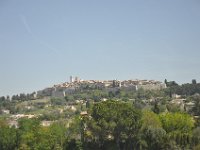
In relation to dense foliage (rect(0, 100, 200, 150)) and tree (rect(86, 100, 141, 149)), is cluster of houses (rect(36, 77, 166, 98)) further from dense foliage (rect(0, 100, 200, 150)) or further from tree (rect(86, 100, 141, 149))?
tree (rect(86, 100, 141, 149))

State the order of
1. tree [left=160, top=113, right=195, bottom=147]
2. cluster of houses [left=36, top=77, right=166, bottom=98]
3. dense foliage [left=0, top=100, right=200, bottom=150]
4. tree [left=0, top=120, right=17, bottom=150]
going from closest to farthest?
dense foliage [left=0, top=100, right=200, bottom=150], tree [left=160, top=113, right=195, bottom=147], tree [left=0, top=120, right=17, bottom=150], cluster of houses [left=36, top=77, right=166, bottom=98]

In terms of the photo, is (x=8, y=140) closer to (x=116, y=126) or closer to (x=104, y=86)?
(x=116, y=126)

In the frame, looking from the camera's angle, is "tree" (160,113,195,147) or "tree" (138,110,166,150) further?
"tree" (160,113,195,147)

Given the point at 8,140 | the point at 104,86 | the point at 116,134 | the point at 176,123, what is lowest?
the point at 8,140

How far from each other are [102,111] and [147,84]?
96522mm

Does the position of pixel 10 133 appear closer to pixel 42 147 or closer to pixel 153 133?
pixel 42 147

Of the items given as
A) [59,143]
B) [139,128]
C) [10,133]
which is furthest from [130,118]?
[10,133]

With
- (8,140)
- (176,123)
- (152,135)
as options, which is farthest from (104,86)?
(152,135)

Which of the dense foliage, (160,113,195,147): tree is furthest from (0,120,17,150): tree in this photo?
(160,113,195,147): tree

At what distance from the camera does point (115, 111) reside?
3838 cm

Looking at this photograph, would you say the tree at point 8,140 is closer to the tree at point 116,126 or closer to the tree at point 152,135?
the tree at point 116,126

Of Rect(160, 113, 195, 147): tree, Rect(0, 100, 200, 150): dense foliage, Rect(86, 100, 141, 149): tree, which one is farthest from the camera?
Rect(160, 113, 195, 147): tree

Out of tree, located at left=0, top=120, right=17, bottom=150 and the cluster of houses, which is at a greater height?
the cluster of houses

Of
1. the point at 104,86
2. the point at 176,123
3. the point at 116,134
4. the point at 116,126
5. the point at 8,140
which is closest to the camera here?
the point at 116,126
